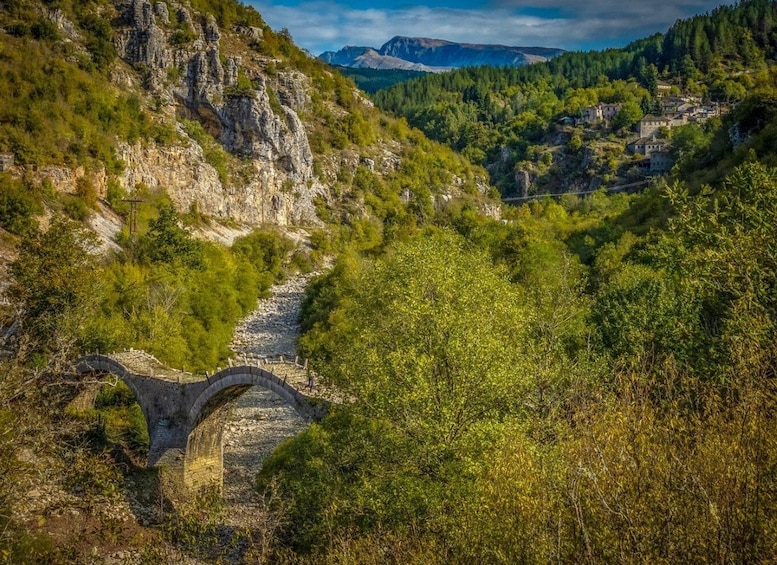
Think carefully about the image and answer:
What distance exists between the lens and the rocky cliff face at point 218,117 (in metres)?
56.7

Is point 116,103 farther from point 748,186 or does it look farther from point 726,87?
point 726,87

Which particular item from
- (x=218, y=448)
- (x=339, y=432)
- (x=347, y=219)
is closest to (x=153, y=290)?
(x=218, y=448)

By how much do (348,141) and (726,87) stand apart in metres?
69.1

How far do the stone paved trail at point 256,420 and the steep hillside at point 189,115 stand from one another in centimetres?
1278

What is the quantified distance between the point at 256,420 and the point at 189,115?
40.7m

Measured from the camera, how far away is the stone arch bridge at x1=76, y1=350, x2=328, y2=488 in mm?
21094

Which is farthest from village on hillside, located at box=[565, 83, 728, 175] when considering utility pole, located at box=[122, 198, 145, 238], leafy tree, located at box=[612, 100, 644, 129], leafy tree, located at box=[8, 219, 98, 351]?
leafy tree, located at box=[8, 219, 98, 351]

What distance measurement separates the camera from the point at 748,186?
39.2 ft

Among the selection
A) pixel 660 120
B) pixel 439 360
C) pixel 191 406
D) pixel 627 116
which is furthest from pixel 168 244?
pixel 627 116

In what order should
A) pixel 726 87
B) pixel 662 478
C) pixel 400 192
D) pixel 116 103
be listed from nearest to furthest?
1. pixel 662 478
2. pixel 116 103
3. pixel 400 192
4. pixel 726 87

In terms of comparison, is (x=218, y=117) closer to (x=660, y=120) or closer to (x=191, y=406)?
(x=191, y=406)

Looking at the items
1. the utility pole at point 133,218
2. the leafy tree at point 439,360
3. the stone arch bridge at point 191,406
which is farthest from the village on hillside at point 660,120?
the leafy tree at point 439,360

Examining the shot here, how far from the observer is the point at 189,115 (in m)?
61.4

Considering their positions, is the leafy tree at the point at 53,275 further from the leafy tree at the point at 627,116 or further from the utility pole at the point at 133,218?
the leafy tree at the point at 627,116
